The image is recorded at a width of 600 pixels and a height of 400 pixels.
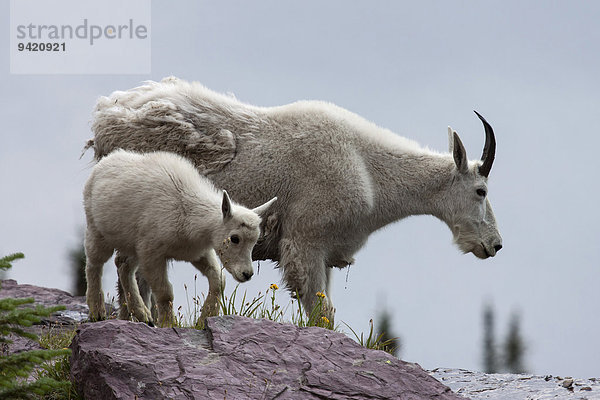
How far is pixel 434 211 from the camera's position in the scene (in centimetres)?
939

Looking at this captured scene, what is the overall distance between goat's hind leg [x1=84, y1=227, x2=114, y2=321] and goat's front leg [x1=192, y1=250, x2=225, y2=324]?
40.9 inches

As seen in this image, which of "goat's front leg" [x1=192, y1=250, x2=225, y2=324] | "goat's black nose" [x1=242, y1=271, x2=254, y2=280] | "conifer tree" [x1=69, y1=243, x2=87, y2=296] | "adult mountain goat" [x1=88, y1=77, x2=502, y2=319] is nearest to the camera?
"goat's black nose" [x1=242, y1=271, x2=254, y2=280]

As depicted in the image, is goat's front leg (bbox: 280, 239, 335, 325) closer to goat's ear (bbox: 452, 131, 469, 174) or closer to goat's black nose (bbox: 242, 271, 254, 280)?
goat's black nose (bbox: 242, 271, 254, 280)

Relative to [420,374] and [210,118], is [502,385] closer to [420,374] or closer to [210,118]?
[420,374]

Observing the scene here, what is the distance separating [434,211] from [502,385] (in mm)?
2307

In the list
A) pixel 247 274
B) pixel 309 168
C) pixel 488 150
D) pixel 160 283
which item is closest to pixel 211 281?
pixel 160 283

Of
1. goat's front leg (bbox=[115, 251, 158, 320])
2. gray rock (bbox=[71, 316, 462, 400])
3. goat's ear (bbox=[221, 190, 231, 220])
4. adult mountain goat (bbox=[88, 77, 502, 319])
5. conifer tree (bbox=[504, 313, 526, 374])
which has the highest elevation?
adult mountain goat (bbox=[88, 77, 502, 319])

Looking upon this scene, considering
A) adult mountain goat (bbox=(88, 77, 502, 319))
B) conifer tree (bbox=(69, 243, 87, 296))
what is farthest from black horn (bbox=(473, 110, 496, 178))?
conifer tree (bbox=(69, 243, 87, 296))

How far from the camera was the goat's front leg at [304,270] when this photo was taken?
8.61 m

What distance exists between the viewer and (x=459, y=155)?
909 cm

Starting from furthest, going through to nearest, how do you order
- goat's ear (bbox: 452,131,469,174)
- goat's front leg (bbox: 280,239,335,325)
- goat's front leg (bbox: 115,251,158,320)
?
goat's ear (bbox: 452,131,469,174), goat's front leg (bbox: 280,239,335,325), goat's front leg (bbox: 115,251,158,320)

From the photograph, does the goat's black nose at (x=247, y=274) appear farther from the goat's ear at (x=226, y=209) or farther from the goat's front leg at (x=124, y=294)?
the goat's front leg at (x=124, y=294)

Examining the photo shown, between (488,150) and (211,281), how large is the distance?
3784 millimetres

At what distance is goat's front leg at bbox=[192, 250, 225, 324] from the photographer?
288 inches
